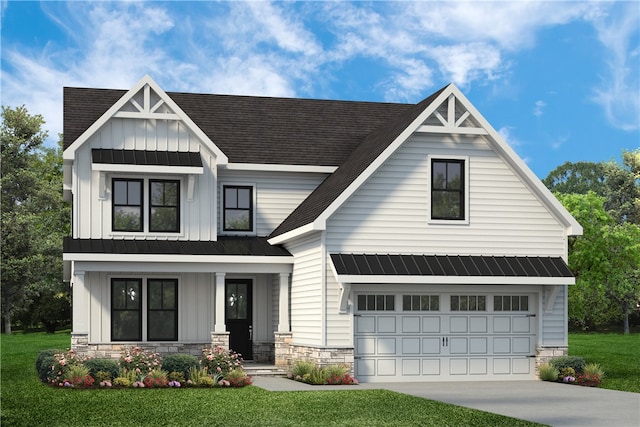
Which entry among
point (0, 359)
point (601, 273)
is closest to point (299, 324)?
point (0, 359)

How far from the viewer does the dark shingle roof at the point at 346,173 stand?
2480 cm

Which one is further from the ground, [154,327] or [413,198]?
[413,198]

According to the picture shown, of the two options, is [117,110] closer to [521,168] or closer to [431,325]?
[431,325]

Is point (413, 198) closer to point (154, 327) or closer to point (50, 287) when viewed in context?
Result: point (154, 327)

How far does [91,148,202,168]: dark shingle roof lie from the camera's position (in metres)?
26.7

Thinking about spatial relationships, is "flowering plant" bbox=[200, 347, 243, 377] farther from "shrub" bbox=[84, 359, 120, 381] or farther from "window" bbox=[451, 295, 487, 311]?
"window" bbox=[451, 295, 487, 311]

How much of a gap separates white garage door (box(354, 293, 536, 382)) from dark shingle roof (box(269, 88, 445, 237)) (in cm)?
285

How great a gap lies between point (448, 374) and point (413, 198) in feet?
15.8

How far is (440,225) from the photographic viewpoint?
24953 mm

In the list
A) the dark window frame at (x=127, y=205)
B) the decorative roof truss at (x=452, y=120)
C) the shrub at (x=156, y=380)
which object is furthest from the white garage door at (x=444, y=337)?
the dark window frame at (x=127, y=205)

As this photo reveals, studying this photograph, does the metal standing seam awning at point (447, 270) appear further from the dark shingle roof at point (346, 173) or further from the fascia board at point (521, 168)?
the dark shingle roof at point (346, 173)

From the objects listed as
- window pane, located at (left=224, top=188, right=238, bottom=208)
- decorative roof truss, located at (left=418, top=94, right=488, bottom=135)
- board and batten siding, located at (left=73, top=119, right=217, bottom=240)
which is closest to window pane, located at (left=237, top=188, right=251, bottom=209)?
window pane, located at (left=224, top=188, right=238, bottom=208)

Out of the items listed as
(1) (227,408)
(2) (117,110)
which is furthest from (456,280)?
(2) (117,110)

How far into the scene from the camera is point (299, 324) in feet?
85.5
